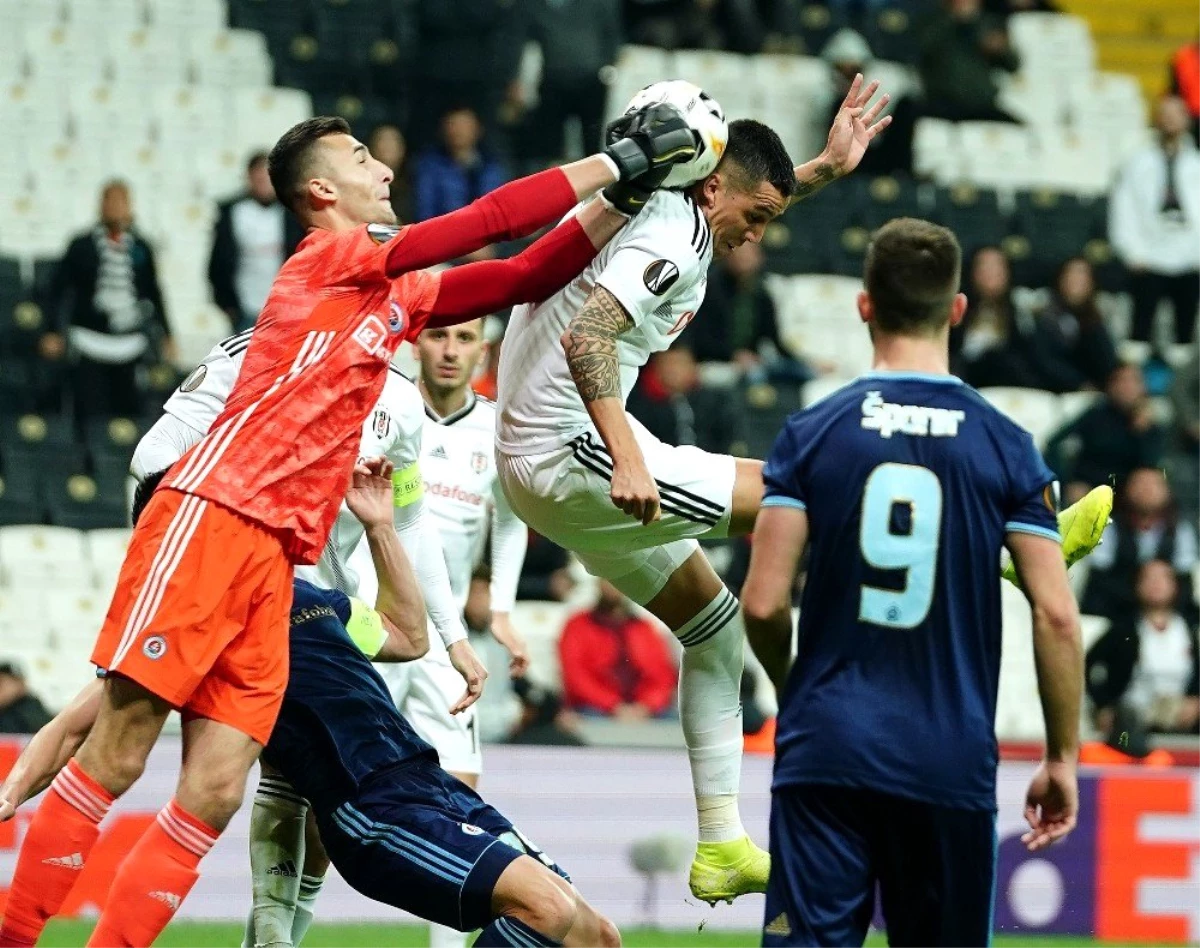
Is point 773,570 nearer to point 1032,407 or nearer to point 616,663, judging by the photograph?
point 616,663

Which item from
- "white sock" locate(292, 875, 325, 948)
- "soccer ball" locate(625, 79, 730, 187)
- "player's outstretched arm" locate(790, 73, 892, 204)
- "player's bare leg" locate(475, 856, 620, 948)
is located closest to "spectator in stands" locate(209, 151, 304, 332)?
"white sock" locate(292, 875, 325, 948)

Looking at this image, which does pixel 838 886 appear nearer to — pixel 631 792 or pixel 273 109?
pixel 631 792

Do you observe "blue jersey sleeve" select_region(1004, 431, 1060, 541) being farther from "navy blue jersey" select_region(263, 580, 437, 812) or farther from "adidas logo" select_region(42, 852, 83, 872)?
"adidas logo" select_region(42, 852, 83, 872)

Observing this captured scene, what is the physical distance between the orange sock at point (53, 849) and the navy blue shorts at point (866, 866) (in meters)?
1.91

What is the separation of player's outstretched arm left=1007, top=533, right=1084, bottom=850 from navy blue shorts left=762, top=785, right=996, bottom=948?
0.15 m

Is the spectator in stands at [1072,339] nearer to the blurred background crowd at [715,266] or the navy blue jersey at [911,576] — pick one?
the blurred background crowd at [715,266]

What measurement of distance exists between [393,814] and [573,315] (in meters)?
1.69

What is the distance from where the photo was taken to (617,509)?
6.07 meters

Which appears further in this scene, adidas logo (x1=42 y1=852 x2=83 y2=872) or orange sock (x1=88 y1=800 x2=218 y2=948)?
adidas logo (x1=42 y1=852 x2=83 y2=872)

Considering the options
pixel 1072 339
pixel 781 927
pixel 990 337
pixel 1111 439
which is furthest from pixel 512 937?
pixel 1072 339

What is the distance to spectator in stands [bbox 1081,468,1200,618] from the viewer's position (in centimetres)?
1168

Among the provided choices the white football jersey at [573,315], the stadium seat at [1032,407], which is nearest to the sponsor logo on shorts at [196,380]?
the white football jersey at [573,315]

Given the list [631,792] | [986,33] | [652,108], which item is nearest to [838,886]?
[652,108]

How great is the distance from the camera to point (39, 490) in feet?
39.2
